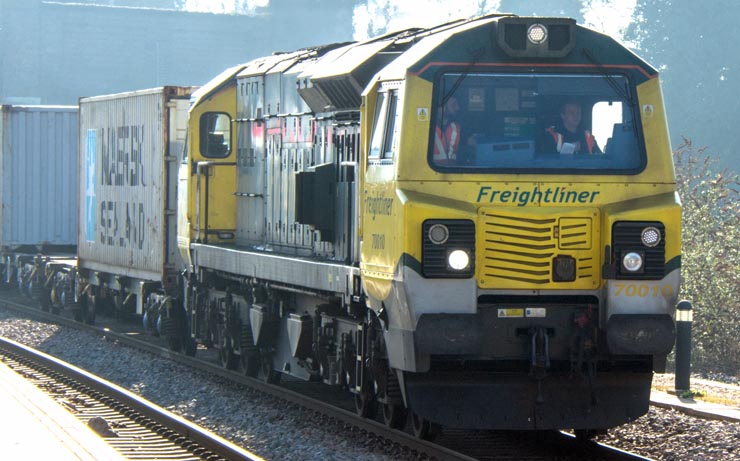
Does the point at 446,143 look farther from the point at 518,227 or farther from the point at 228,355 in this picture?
the point at 228,355

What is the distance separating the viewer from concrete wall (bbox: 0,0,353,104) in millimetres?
73438

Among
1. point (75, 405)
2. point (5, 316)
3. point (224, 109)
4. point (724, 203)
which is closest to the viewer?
point (75, 405)

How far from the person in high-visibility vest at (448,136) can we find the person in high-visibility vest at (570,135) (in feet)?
2.32

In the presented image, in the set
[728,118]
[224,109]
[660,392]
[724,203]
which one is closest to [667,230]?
[660,392]

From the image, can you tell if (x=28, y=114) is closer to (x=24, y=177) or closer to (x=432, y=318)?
(x=24, y=177)

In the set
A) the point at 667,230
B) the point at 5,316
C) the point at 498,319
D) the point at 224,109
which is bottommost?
the point at 5,316

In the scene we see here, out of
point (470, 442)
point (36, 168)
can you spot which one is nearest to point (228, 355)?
point (470, 442)

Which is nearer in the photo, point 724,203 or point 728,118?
point 724,203

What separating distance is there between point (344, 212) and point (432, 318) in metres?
3.07

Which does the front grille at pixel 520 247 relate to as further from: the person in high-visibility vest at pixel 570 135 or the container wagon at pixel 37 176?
the container wagon at pixel 37 176

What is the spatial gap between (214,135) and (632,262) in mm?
8417

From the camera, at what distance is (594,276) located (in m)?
9.09

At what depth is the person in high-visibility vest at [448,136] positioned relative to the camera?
9.19 meters

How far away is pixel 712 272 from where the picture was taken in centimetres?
2227
